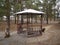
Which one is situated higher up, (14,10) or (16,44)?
(14,10)

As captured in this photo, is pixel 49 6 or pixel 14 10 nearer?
pixel 14 10

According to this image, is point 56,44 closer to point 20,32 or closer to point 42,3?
point 20,32

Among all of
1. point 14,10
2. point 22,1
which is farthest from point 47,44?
point 22,1

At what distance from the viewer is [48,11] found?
42.0 meters

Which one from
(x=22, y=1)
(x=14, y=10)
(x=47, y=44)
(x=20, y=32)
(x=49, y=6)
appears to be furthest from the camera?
(x=49, y=6)

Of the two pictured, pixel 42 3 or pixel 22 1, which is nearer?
pixel 22 1

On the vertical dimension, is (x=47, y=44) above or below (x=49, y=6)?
below

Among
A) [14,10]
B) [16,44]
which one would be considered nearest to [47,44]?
[16,44]

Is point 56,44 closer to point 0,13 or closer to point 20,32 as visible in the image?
point 20,32

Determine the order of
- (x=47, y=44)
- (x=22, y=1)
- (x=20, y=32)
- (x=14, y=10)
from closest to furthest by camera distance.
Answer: (x=47, y=44), (x=20, y=32), (x=14, y=10), (x=22, y=1)

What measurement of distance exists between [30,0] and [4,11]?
20.1 m

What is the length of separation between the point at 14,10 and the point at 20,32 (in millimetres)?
15890

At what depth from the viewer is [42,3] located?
4303cm

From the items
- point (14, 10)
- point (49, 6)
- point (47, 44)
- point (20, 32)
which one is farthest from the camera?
point (49, 6)
